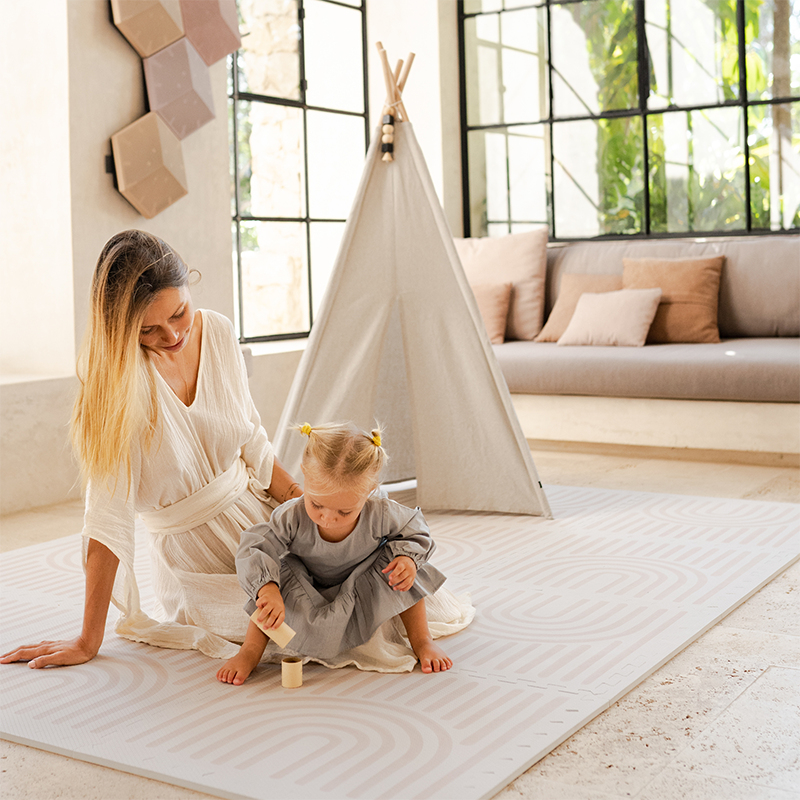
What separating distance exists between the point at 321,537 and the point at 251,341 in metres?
3.17

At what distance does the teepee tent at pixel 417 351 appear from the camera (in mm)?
3236

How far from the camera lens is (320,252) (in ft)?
17.9

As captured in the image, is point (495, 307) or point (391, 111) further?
point (495, 307)

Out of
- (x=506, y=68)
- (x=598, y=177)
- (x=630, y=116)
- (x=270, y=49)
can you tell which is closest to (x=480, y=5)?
(x=506, y=68)

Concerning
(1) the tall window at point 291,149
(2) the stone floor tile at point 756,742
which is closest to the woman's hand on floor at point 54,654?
(2) the stone floor tile at point 756,742

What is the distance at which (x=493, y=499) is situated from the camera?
128 inches

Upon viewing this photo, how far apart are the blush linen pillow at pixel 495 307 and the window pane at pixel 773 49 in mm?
1554

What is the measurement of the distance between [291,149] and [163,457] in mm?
3509

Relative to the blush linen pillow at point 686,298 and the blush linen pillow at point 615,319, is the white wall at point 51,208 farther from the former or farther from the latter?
the blush linen pillow at point 686,298

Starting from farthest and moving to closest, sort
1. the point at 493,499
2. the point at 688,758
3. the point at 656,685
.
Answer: the point at 493,499 → the point at 656,685 → the point at 688,758

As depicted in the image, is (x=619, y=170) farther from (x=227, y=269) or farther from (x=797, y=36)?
(x=227, y=269)

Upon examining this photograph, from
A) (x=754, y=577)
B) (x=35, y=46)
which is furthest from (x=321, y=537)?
(x=35, y=46)

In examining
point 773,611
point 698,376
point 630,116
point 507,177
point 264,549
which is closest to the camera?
point 264,549

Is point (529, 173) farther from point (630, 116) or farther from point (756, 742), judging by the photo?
point (756, 742)
